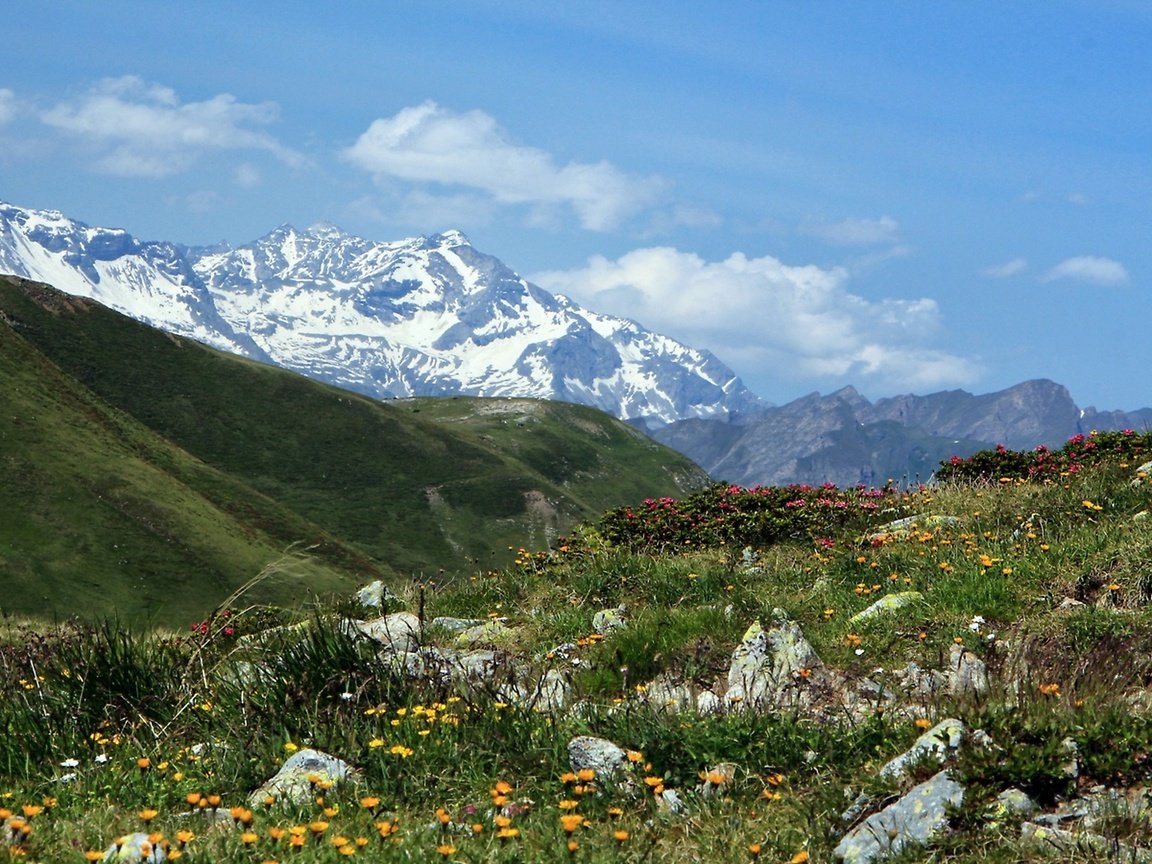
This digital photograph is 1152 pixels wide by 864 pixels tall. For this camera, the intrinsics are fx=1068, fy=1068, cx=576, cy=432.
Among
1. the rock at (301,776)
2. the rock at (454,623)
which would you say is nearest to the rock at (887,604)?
the rock at (454,623)

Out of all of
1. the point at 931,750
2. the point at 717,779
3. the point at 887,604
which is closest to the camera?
the point at 931,750

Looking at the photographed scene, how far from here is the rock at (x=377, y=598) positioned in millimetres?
13945

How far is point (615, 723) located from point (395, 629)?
4.69 meters

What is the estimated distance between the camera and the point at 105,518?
13112 centimetres

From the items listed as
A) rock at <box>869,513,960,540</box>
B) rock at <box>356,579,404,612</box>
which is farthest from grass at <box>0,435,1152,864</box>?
rock at <box>356,579,404,612</box>

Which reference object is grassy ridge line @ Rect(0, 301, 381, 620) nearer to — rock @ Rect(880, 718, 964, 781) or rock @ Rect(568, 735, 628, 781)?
rock @ Rect(568, 735, 628, 781)

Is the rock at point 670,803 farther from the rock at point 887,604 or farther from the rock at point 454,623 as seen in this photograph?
the rock at point 454,623

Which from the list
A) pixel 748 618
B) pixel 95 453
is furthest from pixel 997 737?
pixel 95 453

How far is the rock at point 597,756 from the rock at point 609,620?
356cm

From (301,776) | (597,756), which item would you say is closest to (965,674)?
(597,756)

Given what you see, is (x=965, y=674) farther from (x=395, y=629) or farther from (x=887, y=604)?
(x=395, y=629)

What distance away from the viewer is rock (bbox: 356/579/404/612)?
13945mm

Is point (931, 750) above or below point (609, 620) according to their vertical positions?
above

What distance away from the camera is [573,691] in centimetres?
916
